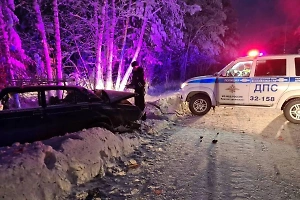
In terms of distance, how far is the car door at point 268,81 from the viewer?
27.6ft

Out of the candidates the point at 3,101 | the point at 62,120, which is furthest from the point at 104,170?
the point at 3,101

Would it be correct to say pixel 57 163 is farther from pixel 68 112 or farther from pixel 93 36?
pixel 93 36

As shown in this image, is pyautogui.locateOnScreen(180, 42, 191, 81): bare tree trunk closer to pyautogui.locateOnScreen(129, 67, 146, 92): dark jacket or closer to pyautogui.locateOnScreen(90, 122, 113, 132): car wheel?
pyautogui.locateOnScreen(129, 67, 146, 92): dark jacket

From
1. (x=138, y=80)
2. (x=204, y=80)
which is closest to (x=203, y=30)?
(x=204, y=80)

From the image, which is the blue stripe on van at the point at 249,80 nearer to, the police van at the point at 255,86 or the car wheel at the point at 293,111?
the police van at the point at 255,86

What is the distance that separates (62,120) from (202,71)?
2566cm

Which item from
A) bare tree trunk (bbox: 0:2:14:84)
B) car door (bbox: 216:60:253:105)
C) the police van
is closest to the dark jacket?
the police van

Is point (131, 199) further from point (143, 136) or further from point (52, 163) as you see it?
A: point (143, 136)

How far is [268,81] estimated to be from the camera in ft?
28.1

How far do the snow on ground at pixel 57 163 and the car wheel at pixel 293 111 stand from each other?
5.52 meters

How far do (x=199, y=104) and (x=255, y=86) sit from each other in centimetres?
203

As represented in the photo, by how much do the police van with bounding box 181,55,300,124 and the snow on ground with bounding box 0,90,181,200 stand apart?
4.71 meters

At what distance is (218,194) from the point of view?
389cm

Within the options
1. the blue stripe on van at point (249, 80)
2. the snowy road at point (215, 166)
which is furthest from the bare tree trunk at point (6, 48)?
the blue stripe on van at point (249, 80)
